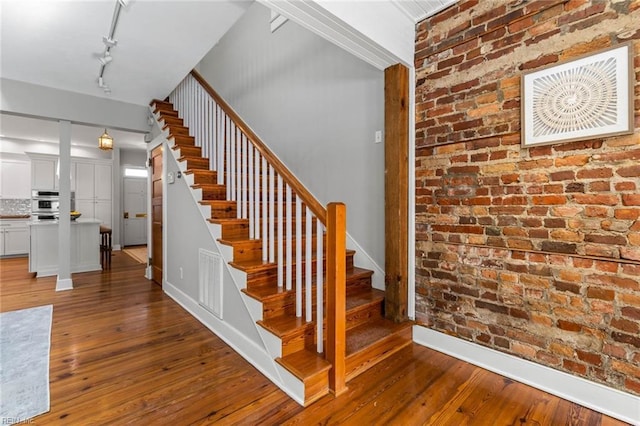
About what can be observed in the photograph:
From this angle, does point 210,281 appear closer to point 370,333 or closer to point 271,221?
point 271,221

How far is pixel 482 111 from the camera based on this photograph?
85.0 inches

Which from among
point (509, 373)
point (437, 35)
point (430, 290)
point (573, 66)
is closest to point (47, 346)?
point (430, 290)

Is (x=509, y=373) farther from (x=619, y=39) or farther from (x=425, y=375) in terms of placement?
(x=619, y=39)

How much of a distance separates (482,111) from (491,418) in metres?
1.94

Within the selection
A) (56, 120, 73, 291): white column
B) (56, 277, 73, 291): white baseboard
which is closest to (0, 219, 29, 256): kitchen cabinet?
(56, 120, 73, 291): white column

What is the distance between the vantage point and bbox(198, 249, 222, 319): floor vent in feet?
9.06

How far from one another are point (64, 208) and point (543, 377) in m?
5.75

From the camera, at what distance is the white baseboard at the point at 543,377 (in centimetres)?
166

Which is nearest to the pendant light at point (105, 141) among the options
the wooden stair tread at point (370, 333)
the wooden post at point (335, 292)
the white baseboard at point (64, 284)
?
the white baseboard at point (64, 284)

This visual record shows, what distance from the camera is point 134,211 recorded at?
8625mm

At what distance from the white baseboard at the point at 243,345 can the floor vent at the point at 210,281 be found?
96 millimetres

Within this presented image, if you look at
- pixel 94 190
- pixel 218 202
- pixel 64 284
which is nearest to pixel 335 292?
pixel 218 202

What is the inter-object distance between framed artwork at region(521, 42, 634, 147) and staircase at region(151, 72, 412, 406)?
5.14ft

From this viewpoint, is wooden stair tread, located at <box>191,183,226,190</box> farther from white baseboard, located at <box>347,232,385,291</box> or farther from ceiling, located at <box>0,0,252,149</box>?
white baseboard, located at <box>347,232,385,291</box>
